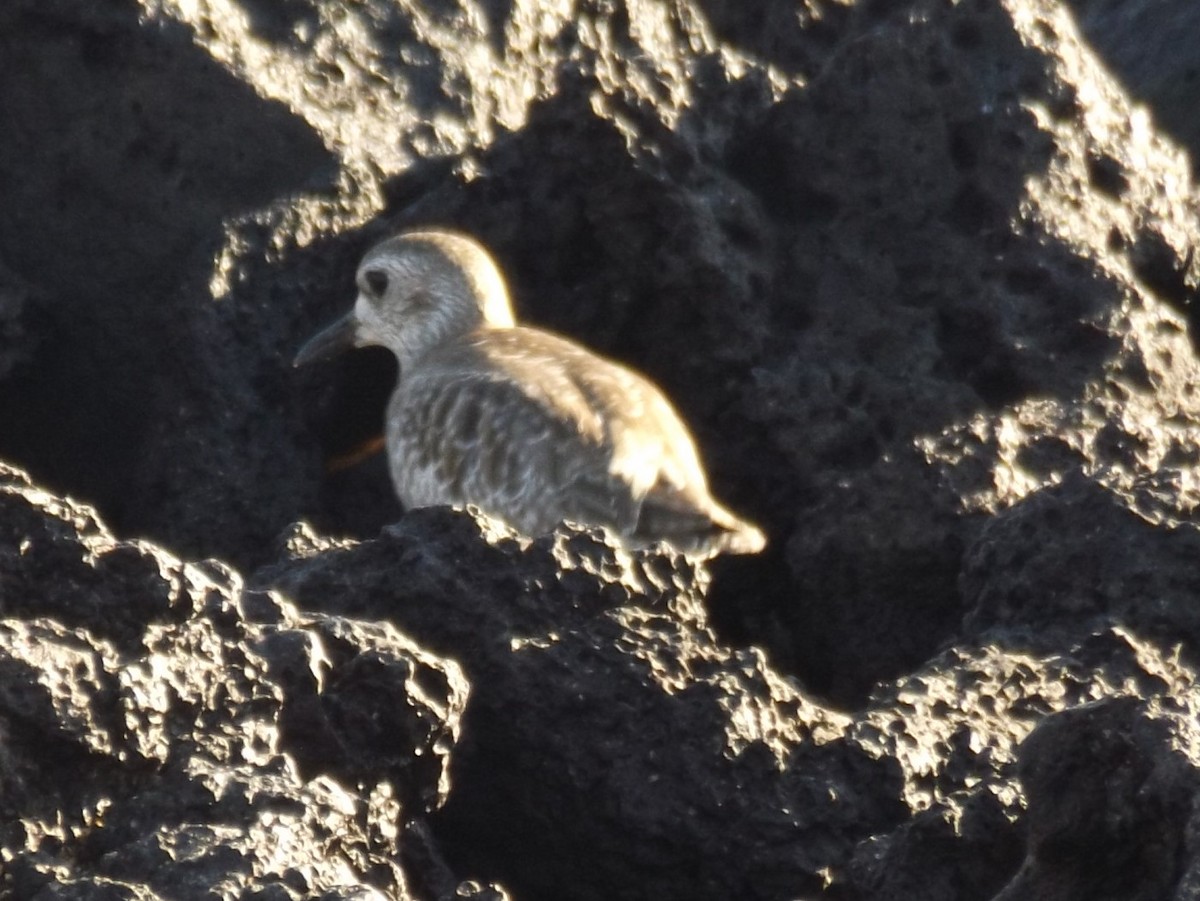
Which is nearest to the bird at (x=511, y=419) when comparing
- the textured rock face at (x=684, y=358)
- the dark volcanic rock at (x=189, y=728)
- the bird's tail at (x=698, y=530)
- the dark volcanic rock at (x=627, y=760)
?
the bird's tail at (x=698, y=530)

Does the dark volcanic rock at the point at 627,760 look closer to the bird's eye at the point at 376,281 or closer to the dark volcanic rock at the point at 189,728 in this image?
the dark volcanic rock at the point at 189,728

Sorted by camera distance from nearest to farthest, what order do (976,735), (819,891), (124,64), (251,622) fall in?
1. (251,622)
2. (819,891)
3. (976,735)
4. (124,64)

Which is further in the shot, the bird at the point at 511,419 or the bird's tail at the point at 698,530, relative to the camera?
the bird at the point at 511,419

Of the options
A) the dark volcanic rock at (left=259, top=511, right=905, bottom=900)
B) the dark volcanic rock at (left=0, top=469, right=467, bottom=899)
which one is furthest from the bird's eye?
the dark volcanic rock at (left=0, top=469, right=467, bottom=899)

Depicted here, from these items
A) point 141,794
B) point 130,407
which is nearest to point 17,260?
point 130,407

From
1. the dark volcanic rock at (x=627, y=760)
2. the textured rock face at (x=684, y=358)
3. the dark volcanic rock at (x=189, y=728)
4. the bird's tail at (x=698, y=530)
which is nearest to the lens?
the dark volcanic rock at (x=189, y=728)

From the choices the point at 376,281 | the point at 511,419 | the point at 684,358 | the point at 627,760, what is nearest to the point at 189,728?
the point at 627,760

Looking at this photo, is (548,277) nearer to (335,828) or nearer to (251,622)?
(251,622)
